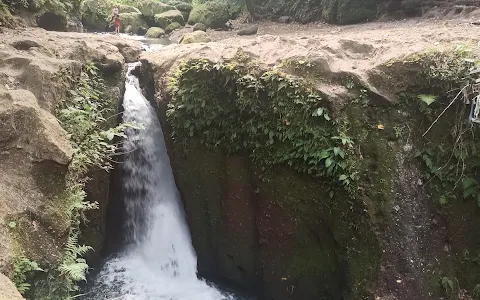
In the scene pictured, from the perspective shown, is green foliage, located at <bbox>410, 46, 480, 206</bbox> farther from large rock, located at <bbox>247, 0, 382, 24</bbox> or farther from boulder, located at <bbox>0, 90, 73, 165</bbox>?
large rock, located at <bbox>247, 0, 382, 24</bbox>

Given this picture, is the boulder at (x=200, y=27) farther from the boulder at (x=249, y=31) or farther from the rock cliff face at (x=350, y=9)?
the boulder at (x=249, y=31)

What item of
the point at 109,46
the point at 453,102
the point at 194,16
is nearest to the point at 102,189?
the point at 109,46

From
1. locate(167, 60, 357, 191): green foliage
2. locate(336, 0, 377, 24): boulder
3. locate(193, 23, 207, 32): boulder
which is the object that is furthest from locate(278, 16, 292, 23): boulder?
locate(167, 60, 357, 191): green foliage

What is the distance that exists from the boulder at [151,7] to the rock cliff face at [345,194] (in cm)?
1674

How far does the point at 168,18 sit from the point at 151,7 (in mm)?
1917

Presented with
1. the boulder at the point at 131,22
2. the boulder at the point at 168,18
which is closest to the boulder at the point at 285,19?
the boulder at the point at 168,18

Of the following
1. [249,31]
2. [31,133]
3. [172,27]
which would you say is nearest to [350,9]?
[249,31]

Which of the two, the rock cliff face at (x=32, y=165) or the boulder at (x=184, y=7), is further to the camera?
the boulder at (x=184, y=7)

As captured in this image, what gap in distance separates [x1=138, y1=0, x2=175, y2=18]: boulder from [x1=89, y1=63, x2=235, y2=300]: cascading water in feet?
50.0

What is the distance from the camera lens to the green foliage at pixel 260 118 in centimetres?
607

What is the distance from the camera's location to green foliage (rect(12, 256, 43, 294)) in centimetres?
392

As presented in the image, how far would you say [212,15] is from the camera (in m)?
21.2

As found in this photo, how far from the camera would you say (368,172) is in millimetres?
5977

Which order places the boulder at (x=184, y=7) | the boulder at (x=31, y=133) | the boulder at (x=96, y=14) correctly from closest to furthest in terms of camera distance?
the boulder at (x=31, y=133) → the boulder at (x=96, y=14) → the boulder at (x=184, y=7)
